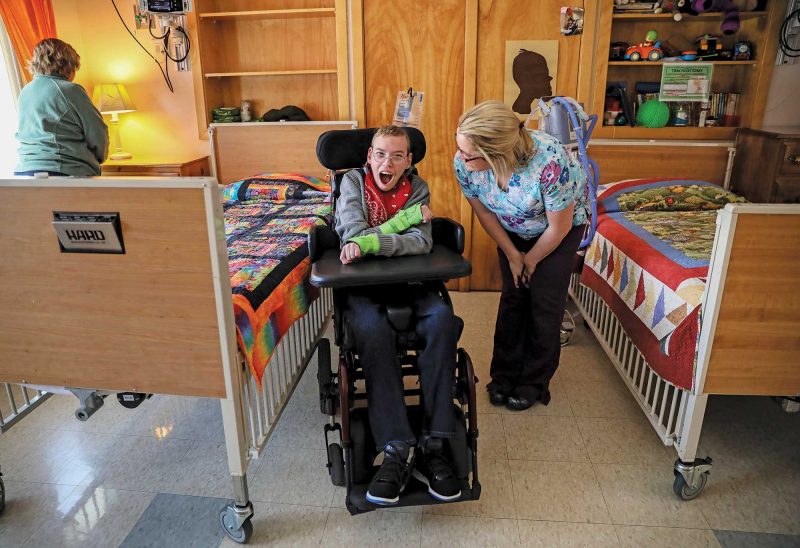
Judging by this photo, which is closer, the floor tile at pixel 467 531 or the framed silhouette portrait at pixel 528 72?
the floor tile at pixel 467 531

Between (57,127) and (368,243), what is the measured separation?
158 centimetres

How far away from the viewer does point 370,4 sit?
3.38 m

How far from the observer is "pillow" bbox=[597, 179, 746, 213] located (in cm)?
312

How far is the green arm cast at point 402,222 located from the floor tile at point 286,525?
36.7 inches

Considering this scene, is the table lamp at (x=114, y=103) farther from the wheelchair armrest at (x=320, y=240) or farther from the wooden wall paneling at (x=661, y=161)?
the wooden wall paneling at (x=661, y=161)

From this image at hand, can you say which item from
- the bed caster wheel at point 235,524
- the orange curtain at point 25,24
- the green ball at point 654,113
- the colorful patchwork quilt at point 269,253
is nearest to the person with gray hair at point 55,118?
the colorful patchwork quilt at point 269,253

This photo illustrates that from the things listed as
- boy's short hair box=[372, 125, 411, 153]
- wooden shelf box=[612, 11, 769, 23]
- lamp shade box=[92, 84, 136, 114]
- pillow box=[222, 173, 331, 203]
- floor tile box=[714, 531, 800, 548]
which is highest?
wooden shelf box=[612, 11, 769, 23]

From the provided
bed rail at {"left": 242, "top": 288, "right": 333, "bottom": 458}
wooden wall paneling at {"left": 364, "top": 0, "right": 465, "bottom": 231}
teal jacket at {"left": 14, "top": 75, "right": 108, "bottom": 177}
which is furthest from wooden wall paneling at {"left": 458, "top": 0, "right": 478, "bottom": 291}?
teal jacket at {"left": 14, "top": 75, "right": 108, "bottom": 177}

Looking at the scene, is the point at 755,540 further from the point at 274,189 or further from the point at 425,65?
the point at 425,65

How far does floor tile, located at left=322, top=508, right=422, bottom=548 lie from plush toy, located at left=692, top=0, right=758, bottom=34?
3.18 metres

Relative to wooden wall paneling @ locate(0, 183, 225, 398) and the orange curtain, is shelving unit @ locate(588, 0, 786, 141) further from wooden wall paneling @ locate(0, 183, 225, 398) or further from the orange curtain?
the orange curtain

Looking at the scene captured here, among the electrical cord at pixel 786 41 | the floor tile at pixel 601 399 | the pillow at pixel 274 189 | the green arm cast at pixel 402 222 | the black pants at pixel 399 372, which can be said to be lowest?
the floor tile at pixel 601 399

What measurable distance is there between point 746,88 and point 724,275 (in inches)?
101

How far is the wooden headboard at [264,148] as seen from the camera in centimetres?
364
